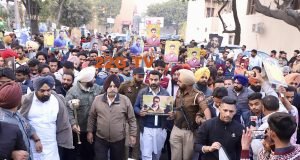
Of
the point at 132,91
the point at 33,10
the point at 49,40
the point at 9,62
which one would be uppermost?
the point at 33,10

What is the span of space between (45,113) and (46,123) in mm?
120

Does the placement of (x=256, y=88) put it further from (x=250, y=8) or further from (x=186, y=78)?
(x=250, y=8)

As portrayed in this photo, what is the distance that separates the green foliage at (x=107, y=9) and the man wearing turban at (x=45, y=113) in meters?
66.3

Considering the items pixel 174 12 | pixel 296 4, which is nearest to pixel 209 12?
pixel 296 4

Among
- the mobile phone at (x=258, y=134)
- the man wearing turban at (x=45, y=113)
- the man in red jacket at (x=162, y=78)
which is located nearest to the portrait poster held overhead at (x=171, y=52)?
the man in red jacket at (x=162, y=78)

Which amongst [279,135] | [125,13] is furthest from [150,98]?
[125,13]

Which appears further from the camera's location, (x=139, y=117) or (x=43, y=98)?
(x=139, y=117)

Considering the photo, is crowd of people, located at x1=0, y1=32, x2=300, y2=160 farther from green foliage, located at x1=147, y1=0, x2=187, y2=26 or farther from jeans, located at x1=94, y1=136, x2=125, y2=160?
green foliage, located at x1=147, y1=0, x2=187, y2=26

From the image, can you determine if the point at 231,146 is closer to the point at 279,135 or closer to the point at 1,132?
the point at 279,135

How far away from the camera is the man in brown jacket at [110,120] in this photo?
5.29 metres

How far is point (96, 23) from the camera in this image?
70.8m

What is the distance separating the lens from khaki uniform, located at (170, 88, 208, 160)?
5.23 metres

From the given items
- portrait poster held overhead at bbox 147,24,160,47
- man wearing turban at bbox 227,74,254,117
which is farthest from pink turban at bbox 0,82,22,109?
portrait poster held overhead at bbox 147,24,160,47

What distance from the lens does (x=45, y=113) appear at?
4566 mm
